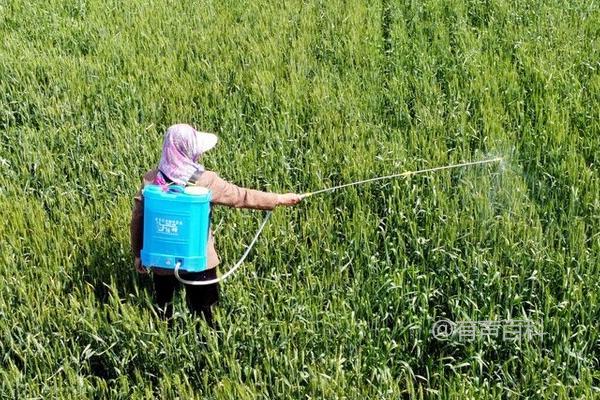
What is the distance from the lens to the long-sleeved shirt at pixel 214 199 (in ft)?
9.30

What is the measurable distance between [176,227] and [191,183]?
19 cm

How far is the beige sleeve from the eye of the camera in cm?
283

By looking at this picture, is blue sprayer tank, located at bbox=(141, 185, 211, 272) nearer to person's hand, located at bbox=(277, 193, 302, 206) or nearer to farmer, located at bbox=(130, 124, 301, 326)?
farmer, located at bbox=(130, 124, 301, 326)

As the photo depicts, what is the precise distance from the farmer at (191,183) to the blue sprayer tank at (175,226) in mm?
94

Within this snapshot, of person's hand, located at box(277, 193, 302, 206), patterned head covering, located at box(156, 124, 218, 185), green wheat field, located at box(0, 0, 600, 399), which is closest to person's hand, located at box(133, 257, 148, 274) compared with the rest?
green wheat field, located at box(0, 0, 600, 399)

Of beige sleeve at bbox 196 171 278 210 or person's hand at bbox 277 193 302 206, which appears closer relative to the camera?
beige sleeve at bbox 196 171 278 210

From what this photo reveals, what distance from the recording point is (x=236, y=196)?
2.89 meters

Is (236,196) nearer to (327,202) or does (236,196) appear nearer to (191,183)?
(191,183)

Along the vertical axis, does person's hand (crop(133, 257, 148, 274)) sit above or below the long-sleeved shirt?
below

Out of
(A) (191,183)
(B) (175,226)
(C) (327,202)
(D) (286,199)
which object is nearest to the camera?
(B) (175,226)

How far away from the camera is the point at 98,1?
637 cm

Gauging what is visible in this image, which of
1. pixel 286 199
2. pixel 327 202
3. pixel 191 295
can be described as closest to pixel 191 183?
pixel 286 199

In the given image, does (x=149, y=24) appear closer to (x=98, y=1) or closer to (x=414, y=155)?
(x=98, y=1)

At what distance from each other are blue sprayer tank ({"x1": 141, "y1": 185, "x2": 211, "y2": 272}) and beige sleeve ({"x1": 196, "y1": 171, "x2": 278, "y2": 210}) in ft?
0.40
